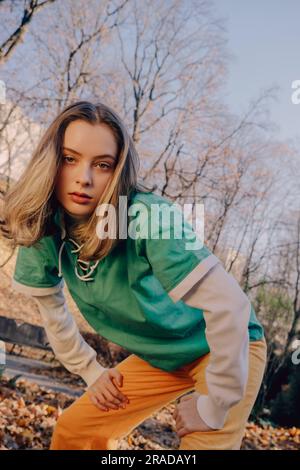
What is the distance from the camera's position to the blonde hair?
83cm

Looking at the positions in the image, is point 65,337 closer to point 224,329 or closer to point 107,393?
point 107,393

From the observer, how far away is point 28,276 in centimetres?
92

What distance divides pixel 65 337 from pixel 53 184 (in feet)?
1.05

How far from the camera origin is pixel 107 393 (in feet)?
2.99

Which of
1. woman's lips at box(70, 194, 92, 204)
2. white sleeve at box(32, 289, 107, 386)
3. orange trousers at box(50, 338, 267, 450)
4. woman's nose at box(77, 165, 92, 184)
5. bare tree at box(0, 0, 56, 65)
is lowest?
orange trousers at box(50, 338, 267, 450)

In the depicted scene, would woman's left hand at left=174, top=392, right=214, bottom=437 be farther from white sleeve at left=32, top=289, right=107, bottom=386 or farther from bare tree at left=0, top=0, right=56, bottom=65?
bare tree at left=0, top=0, right=56, bottom=65

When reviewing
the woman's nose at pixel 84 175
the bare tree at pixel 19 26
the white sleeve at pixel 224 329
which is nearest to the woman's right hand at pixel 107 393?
the white sleeve at pixel 224 329

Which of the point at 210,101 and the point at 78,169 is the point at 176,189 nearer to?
the point at 210,101

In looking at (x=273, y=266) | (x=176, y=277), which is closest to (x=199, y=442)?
(x=176, y=277)

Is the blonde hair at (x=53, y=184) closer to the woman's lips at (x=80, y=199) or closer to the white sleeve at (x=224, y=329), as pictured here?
the woman's lips at (x=80, y=199)

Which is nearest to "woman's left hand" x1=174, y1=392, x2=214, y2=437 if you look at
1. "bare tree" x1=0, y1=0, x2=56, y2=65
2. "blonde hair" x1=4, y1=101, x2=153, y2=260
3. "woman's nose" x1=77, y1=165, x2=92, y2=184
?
"blonde hair" x1=4, y1=101, x2=153, y2=260

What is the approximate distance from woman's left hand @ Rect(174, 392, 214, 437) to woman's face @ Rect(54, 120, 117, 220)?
15.0 inches

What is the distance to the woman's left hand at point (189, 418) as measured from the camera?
0.79 metres

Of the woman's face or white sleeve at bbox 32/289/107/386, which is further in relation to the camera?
white sleeve at bbox 32/289/107/386
